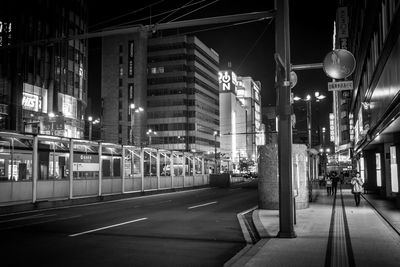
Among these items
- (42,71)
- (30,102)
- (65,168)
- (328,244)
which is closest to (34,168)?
(65,168)

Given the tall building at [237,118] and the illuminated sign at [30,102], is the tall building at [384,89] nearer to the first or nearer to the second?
the illuminated sign at [30,102]

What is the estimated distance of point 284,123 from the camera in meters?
11.1

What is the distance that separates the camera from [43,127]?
179 feet

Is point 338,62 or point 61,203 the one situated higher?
point 338,62

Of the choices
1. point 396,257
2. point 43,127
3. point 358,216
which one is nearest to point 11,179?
point 358,216

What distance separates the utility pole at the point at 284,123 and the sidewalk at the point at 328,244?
1.99 feet

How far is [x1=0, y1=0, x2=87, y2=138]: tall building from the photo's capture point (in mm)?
51000

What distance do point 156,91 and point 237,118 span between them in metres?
49.4

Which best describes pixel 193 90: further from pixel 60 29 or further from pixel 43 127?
pixel 43 127

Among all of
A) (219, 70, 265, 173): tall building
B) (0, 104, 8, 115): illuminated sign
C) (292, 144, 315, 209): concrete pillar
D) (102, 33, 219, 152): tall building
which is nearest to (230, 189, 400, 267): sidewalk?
(292, 144, 315, 209): concrete pillar

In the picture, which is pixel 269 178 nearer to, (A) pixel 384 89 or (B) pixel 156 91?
(A) pixel 384 89

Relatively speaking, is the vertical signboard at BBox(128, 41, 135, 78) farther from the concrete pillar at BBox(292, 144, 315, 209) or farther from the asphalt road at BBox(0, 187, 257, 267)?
the asphalt road at BBox(0, 187, 257, 267)

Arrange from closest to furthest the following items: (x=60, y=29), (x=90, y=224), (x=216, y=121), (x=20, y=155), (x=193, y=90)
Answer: (x=90, y=224) → (x=20, y=155) → (x=60, y=29) → (x=193, y=90) → (x=216, y=121)

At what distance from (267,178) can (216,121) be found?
124569 millimetres
